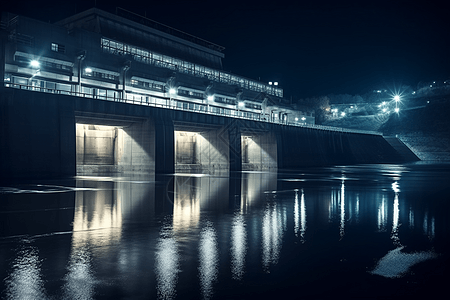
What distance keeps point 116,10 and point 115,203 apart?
5662cm

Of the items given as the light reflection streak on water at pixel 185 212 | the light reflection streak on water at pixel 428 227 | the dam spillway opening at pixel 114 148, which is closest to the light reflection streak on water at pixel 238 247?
the light reflection streak on water at pixel 185 212

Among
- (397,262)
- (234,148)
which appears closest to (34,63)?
(234,148)

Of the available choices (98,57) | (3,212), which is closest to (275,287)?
(3,212)

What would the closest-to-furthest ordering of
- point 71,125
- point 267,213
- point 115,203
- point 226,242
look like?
point 226,242, point 267,213, point 115,203, point 71,125

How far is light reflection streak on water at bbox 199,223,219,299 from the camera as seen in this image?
21.4 ft

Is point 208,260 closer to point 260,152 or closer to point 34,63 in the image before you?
point 34,63

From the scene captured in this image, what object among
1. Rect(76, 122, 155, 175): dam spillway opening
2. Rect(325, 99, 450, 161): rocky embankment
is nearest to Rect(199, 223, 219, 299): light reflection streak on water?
Rect(76, 122, 155, 175): dam spillway opening

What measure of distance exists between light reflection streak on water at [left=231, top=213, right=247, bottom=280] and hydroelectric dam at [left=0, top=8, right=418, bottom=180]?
27.9 m

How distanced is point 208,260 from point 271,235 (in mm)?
3308

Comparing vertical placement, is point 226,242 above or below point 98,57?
below

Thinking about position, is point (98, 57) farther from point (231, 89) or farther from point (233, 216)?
point (233, 216)

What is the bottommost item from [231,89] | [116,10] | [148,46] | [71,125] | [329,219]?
[329,219]

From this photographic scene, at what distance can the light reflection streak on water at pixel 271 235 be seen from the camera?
27.7ft

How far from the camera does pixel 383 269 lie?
766 cm
